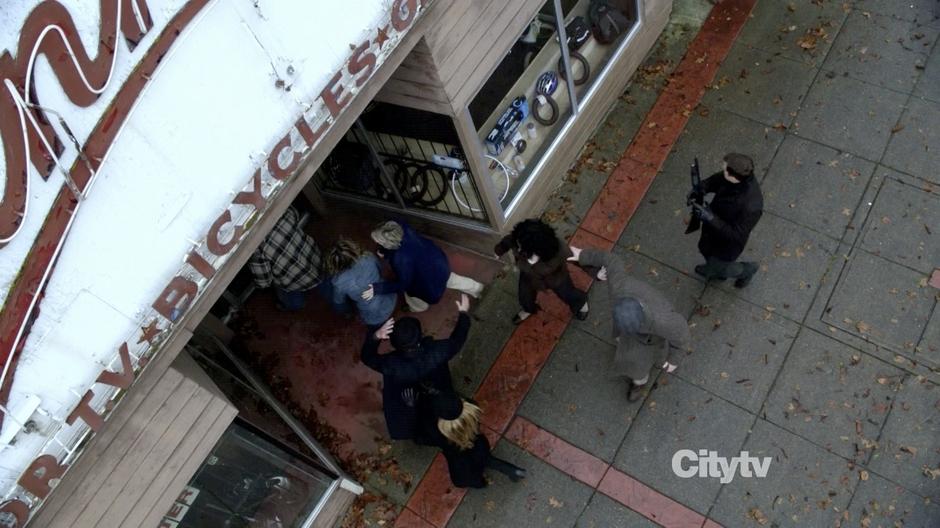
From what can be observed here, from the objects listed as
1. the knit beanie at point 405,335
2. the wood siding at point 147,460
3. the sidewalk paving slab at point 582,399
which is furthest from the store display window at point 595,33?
the wood siding at point 147,460

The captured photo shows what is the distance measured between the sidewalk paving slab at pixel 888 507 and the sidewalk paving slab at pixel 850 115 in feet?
11.0

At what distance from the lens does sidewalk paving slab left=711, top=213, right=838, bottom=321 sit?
6773 millimetres

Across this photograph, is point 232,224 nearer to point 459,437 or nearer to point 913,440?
point 459,437

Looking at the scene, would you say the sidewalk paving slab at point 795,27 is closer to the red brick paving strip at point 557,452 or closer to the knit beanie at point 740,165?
the knit beanie at point 740,165

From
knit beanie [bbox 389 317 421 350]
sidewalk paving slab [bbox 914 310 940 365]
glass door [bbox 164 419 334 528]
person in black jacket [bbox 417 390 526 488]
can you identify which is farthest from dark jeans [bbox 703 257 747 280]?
glass door [bbox 164 419 334 528]

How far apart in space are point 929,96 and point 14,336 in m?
8.44

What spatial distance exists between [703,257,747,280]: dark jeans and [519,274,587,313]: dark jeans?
116 centimetres

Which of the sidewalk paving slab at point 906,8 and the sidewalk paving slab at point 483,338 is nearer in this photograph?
the sidewalk paving slab at point 483,338

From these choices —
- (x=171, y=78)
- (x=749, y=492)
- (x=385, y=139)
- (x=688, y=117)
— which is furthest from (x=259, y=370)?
(x=688, y=117)

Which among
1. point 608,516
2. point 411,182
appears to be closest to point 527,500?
point 608,516

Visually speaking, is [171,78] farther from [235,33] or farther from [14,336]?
[14,336]

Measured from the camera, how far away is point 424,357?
215 inches

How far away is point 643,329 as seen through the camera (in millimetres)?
5484

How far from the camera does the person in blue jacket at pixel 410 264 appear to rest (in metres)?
6.35
